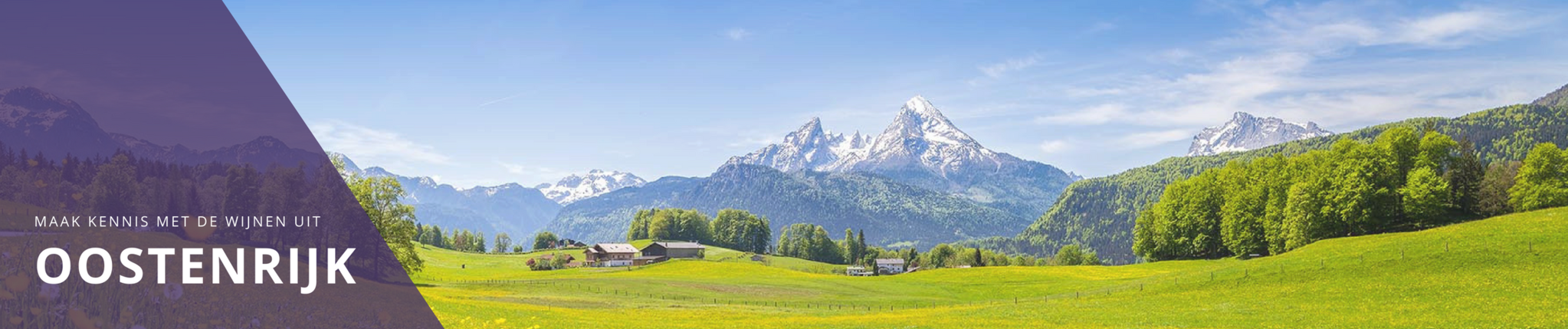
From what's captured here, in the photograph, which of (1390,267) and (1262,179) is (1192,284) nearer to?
(1390,267)

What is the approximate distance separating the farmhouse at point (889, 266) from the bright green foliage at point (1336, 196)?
80599 millimetres

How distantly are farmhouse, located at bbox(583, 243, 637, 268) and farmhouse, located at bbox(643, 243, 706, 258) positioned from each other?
6.04 meters

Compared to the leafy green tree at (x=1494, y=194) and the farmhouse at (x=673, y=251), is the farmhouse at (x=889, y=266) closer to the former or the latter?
the farmhouse at (x=673, y=251)

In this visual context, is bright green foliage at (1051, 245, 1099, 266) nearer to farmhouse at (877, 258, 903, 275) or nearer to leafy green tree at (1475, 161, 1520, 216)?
farmhouse at (877, 258, 903, 275)

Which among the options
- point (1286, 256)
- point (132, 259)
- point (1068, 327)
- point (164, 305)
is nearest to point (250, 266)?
point (132, 259)

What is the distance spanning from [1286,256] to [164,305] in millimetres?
81690

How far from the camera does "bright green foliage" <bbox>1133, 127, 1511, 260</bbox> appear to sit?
285ft

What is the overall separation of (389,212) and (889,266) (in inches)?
4829

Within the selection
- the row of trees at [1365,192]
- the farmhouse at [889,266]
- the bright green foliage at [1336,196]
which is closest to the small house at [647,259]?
the farmhouse at [889,266]

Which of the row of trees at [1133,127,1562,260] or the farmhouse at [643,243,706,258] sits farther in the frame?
the farmhouse at [643,243,706,258]

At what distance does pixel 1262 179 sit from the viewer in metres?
106

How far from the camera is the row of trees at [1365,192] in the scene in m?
85.8

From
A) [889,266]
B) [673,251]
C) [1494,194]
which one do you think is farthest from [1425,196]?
[673,251]

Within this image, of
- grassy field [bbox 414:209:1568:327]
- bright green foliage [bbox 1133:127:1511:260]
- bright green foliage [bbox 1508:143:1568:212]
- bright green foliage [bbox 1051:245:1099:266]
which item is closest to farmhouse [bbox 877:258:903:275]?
bright green foliage [bbox 1051:245:1099:266]
